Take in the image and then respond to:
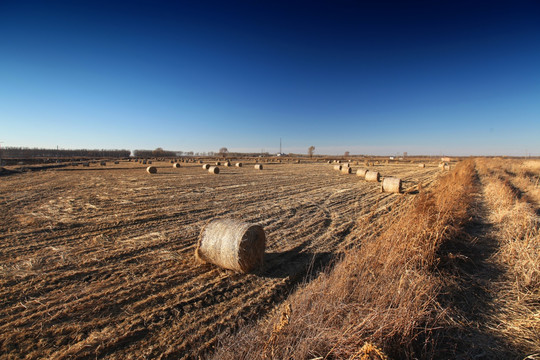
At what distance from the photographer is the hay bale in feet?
15.2

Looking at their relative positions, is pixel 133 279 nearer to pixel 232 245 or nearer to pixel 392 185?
pixel 232 245

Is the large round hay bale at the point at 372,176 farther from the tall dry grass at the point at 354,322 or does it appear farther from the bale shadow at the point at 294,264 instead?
the tall dry grass at the point at 354,322

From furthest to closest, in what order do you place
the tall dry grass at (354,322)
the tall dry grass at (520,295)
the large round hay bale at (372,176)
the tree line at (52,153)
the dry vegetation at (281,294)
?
the tree line at (52,153), the large round hay bale at (372,176), the tall dry grass at (520,295), the dry vegetation at (281,294), the tall dry grass at (354,322)

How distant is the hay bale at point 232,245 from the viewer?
464 cm

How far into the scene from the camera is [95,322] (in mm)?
3260

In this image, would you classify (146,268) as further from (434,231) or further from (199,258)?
(434,231)

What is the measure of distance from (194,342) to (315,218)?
245 inches

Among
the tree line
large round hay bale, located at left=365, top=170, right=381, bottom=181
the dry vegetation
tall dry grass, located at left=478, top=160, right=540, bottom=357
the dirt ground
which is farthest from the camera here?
the tree line

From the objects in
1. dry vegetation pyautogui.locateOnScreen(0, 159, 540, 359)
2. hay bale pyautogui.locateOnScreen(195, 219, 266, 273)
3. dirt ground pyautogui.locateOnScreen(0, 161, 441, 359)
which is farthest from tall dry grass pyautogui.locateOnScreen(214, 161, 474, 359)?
hay bale pyautogui.locateOnScreen(195, 219, 266, 273)

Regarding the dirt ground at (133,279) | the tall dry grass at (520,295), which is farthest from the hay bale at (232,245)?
the tall dry grass at (520,295)

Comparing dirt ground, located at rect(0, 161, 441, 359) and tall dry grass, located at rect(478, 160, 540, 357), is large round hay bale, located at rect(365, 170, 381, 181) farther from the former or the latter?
tall dry grass, located at rect(478, 160, 540, 357)

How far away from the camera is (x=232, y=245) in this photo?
4.66m

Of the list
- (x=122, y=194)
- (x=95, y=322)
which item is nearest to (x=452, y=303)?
(x=95, y=322)

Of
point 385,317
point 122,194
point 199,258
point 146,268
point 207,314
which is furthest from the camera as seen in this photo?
point 122,194
